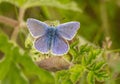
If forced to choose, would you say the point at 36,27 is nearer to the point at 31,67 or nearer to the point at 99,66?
the point at 99,66

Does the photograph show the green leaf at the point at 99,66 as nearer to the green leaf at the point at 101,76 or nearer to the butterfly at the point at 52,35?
the green leaf at the point at 101,76

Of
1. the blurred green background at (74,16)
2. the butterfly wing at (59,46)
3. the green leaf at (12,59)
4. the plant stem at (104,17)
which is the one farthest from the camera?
the plant stem at (104,17)

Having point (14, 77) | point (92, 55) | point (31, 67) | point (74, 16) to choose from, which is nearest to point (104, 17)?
point (74, 16)

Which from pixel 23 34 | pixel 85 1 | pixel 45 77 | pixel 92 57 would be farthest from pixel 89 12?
pixel 92 57

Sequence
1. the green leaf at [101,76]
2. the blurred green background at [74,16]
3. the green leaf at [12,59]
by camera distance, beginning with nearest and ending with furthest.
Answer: the green leaf at [101,76] < the green leaf at [12,59] < the blurred green background at [74,16]

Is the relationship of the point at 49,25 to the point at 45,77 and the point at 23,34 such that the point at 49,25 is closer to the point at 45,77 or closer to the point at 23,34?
the point at 45,77

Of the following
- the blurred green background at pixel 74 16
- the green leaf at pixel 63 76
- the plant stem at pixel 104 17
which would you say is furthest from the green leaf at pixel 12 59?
the plant stem at pixel 104 17

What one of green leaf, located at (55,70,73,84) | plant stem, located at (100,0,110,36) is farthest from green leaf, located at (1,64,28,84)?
plant stem, located at (100,0,110,36)

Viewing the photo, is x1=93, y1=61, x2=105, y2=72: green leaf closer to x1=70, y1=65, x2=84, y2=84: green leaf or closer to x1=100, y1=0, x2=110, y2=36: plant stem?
x1=70, y1=65, x2=84, y2=84: green leaf
